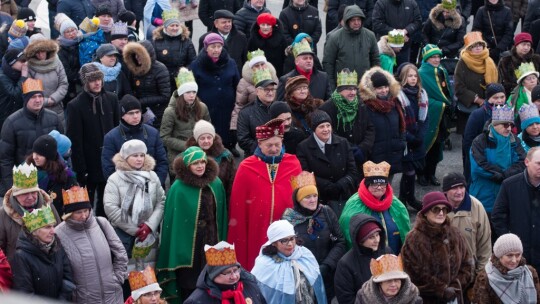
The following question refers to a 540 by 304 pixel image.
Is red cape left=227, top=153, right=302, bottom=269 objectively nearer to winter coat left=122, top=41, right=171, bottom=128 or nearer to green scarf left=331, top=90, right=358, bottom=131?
green scarf left=331, top=90, right=358, bottom=131

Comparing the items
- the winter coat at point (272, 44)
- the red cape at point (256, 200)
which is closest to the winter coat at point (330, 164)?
A: the red cape at point (256, 200)

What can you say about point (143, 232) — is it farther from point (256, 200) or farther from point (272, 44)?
point (272, 44)

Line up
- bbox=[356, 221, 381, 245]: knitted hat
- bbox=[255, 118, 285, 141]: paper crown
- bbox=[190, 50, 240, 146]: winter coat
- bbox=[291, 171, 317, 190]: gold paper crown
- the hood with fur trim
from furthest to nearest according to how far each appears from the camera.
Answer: the hood with fur trim < bbox=[190, 50, 240, 146]: winter coat < bbox=[255, 118, 285, 141]: paper crown < bbox=[291, 171, 317, 190]: gold paper crown < bbox=[356, 221, 381, 245]: knitted hat

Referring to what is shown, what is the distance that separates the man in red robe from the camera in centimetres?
1057

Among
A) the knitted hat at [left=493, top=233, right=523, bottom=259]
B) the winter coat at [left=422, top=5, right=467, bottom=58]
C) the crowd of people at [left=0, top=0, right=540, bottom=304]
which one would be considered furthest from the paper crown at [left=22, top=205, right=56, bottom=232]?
the winter coat at [left=422, top=5, right=467, bottom=58]

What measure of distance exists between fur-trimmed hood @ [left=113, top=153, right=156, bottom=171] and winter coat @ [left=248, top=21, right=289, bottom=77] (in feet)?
15.0

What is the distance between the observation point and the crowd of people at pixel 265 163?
9.27 meters

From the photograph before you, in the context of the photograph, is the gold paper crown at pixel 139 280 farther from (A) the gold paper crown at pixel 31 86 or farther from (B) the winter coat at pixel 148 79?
(B) the winter coat at pixel 148 79

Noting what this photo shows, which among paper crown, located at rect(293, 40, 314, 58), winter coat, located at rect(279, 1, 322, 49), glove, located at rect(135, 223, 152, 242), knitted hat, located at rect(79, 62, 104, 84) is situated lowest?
glove, located at rect(135, 223, 152, 242)

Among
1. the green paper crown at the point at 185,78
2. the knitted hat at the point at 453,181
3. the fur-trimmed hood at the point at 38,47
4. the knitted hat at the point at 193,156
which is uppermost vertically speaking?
the fur-trimmed hood at the point at 38,47

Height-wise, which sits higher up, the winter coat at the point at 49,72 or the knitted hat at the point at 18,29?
the knitted hat at the point at 18,29

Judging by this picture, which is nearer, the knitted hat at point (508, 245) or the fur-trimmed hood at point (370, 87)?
the knitted hat at point (508, 245)

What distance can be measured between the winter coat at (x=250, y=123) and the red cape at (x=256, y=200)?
112 cm

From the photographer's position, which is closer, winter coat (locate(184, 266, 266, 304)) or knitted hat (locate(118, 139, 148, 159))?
winter coat (locate(184, 266, 266, 304))
